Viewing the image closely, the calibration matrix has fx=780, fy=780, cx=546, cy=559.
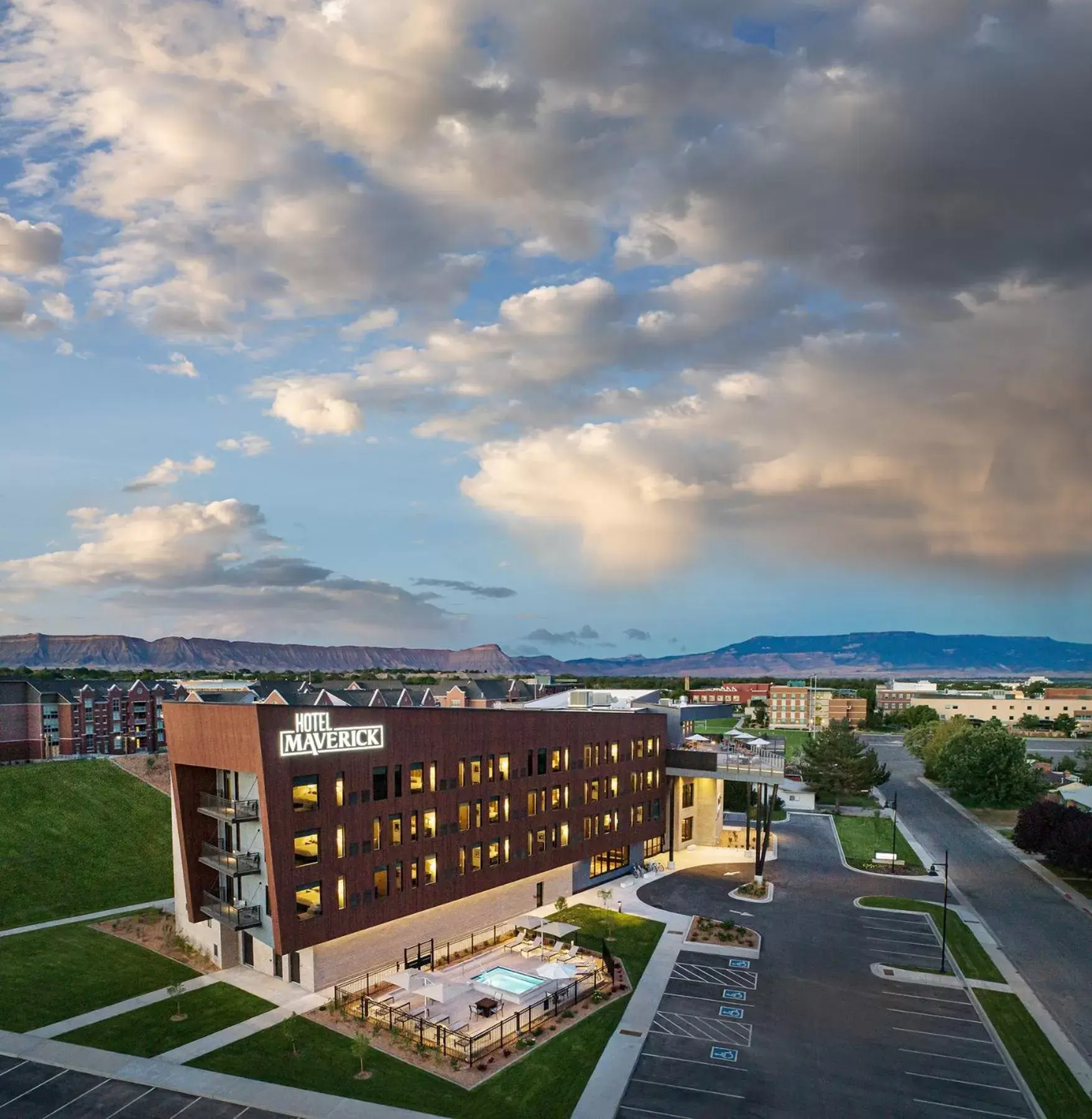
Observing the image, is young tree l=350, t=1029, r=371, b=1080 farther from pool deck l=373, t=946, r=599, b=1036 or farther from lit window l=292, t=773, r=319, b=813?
lit window l=292, t=773, r=319, b=813

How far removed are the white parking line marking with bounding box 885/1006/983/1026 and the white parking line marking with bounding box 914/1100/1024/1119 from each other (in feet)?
27.0

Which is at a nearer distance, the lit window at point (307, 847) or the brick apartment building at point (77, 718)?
the lit window at point (307, 847)

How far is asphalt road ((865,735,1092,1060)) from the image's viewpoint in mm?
42188

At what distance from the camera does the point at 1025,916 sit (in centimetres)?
5591

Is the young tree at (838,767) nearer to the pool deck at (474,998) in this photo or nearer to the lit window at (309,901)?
the pool deck at (474,998)

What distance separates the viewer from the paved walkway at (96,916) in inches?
2103

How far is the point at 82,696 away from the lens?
11275 cm

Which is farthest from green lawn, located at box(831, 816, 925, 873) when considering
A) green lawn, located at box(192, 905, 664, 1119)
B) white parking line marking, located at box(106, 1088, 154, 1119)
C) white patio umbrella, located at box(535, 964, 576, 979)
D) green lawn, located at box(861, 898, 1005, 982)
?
white parking line marking, located at box(106, 1088, 154, 1119)

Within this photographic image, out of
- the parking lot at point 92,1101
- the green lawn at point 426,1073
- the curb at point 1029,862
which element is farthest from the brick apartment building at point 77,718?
the curb at point 1029,862

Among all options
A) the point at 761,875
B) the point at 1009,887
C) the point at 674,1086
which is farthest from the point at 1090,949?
the point at 674,1086

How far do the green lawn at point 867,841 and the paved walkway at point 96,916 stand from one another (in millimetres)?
58314

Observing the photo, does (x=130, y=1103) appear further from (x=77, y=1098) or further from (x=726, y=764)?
(x=726, y=764)

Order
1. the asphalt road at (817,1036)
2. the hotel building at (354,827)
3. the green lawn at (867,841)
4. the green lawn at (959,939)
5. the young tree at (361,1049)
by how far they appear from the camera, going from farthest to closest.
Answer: the green lawn at (867,841) < the green lawn at (959,939) < the hotel building at (354,827) < the young tree at (361,1049) < the asphalt road at (817,1036)

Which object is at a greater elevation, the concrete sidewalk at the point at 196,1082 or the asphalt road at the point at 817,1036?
the concrete sidewalk at the point at 196,1082
